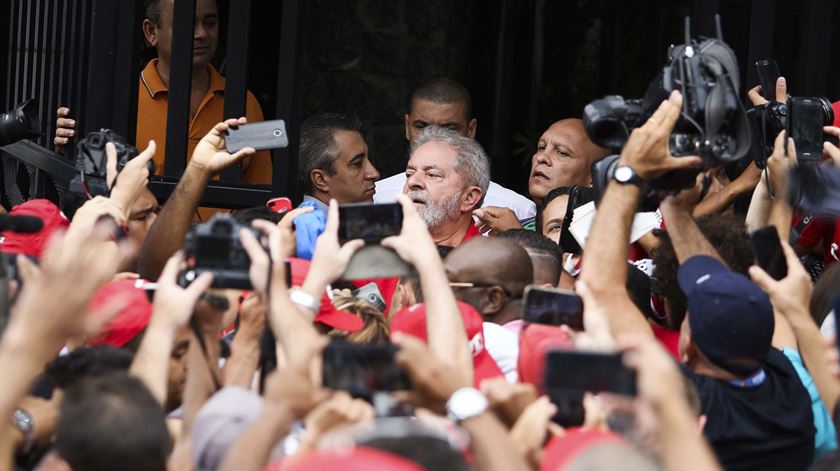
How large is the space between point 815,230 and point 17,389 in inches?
123

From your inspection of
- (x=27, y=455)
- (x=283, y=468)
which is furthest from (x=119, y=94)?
(x=283, y=468)

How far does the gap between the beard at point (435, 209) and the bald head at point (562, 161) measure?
2.03 feet

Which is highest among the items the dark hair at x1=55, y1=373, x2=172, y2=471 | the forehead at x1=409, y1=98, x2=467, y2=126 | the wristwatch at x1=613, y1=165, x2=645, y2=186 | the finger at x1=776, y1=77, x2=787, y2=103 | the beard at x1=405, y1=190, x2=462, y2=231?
the finger at x1=776, y1=77, x2=787, y2=103

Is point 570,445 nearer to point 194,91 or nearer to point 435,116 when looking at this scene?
point 194,91

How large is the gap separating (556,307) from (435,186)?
7.25 feet

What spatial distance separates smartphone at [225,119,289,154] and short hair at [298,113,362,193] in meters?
1.12

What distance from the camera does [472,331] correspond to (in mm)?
3662

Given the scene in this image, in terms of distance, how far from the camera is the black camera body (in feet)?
10.5

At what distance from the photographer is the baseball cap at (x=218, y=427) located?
2.81 meters

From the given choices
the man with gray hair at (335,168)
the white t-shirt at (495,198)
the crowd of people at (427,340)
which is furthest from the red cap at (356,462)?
the white t-shirt at (495,198)

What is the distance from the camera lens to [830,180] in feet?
13.4

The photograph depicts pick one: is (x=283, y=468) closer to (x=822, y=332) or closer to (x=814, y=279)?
(x=822, y=332)

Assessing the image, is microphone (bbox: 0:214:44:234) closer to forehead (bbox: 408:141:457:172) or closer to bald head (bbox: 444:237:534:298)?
bald head (bbox: 444:237:534:298)

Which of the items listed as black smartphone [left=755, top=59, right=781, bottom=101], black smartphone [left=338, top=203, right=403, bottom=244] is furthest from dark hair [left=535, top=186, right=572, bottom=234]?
black smartphone [left=338, top=203, right=403, bottom=244]
